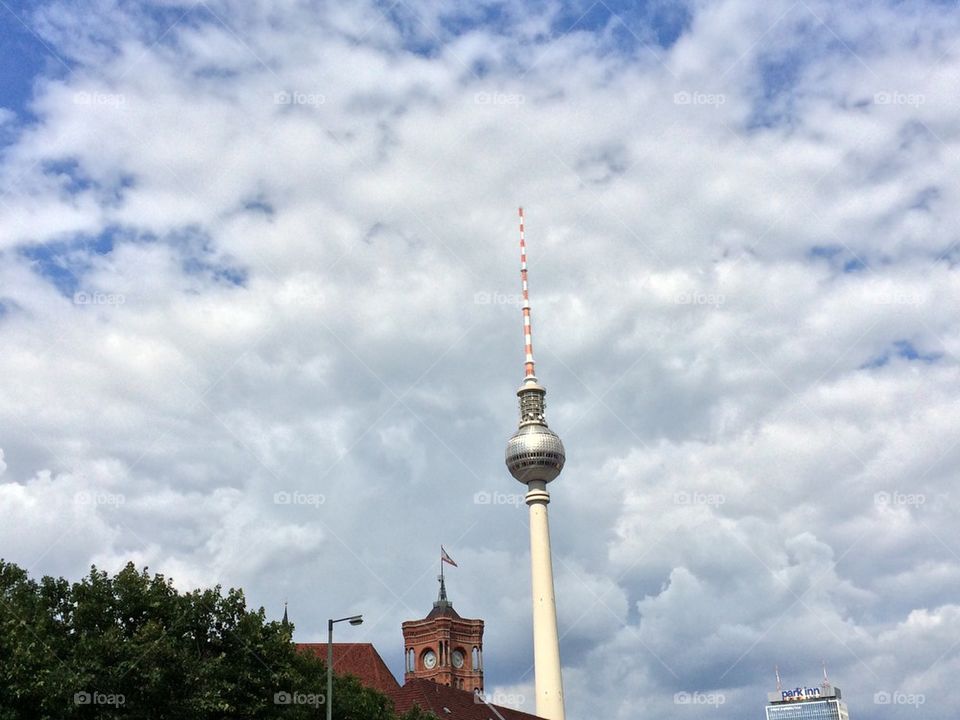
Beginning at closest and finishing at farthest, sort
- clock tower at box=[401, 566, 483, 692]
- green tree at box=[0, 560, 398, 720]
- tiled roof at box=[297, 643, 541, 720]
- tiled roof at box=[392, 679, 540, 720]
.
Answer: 1. green tree at box=[0, 560, 398, 720]
2. tiled roof at box=[392, 679, 540, 720]
3. tiled roof at box=[297, 643, 541, 720]
4. clock tower at box=[401, 566, 483, 692]

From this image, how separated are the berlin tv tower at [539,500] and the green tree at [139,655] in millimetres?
75287

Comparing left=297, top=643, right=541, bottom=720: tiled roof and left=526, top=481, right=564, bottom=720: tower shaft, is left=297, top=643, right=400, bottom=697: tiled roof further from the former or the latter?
left=526, top=481, right=564, bottom=720: tower shaft

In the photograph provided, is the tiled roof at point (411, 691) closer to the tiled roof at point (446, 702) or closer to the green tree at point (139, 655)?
the tiled roof at point (446, 702)

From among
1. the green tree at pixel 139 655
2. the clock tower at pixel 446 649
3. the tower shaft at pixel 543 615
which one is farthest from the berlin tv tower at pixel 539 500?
the green tree at pixel 139 655

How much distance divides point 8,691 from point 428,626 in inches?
4072

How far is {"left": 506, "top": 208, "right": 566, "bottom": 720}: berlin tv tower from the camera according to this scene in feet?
409

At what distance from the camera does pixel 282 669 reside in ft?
167

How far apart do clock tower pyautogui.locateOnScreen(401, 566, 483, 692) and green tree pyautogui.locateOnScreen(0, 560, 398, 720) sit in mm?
89091

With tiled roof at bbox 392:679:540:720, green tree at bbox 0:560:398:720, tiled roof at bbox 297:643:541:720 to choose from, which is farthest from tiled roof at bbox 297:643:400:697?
green tree at bbox 0:560:398:720

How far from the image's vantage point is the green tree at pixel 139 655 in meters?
43.9

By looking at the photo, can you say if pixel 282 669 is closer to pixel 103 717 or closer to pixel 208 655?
pixel 208 655

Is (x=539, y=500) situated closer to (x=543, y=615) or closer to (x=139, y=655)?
(x=543, y=615)

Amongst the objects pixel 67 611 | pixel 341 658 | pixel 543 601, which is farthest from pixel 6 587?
pixel 543 601

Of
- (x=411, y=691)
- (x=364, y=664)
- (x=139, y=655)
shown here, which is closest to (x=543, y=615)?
(x=364, y=664)
